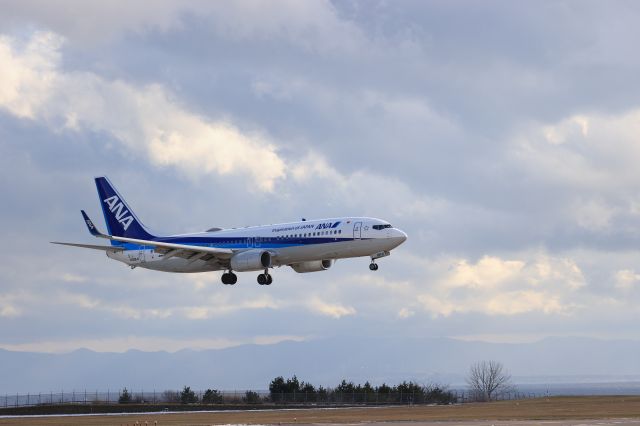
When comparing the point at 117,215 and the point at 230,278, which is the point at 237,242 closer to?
the point at 230,278

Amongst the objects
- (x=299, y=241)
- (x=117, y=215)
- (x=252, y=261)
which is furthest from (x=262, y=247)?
(x=117, y=215)

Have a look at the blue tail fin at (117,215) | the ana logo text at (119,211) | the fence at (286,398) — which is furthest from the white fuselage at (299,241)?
the fence at (286,398)

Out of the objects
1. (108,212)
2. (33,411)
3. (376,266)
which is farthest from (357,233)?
(108,212)

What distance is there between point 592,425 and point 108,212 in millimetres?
80137

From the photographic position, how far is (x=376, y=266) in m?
86.2

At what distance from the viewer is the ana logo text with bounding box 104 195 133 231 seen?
385ft

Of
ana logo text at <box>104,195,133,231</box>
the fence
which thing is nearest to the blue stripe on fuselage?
ana logo text at <box>104,195,133,231</box>

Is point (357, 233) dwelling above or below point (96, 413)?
above

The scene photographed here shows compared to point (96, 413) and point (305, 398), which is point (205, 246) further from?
point (305, 398)

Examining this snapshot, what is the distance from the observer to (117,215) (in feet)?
390

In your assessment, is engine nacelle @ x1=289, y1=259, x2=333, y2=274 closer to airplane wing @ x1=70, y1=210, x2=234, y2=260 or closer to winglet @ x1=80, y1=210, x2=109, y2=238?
airplane wing @ x1=70, y1=210, x2=234, y2=260

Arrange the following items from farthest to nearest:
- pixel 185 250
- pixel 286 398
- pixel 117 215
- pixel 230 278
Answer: pixel 286 398 < pixel 117 215 < pixel 230 278 < pixel 185 250

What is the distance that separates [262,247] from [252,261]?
2176 millimetres

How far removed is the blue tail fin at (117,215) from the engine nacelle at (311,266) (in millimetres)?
22508
